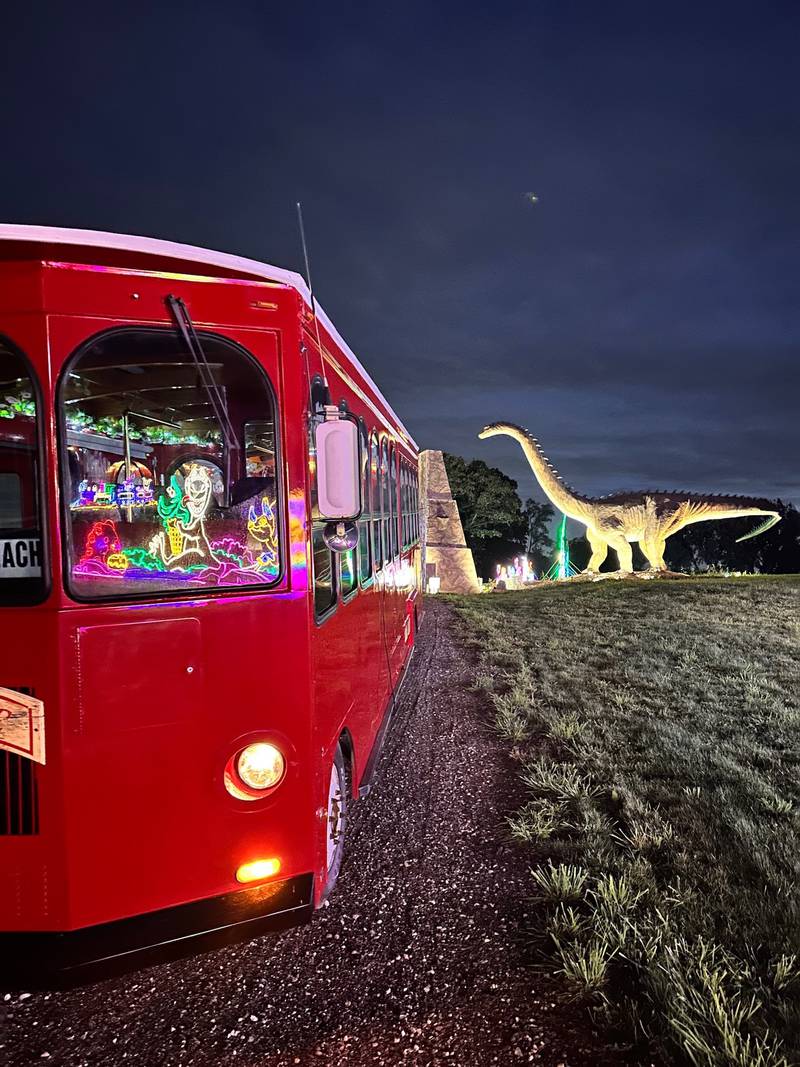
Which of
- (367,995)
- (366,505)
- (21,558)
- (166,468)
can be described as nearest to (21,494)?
(21,558)

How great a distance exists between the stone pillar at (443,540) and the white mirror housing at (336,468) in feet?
74.4

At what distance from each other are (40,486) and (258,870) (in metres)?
1.71

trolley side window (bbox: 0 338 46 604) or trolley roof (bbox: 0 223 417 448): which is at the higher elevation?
trolley roof (bbox: 0 223 417 448)

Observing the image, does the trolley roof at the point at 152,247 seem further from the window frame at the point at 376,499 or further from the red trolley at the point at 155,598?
the window frame at the point at 376,499

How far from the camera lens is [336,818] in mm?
3143

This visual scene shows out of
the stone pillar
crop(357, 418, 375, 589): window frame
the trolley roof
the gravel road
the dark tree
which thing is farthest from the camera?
the dark tree

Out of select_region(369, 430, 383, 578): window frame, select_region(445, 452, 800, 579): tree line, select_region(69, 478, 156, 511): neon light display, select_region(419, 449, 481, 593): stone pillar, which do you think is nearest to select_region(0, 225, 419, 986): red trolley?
select_region(69, 478, 156, 511): neon light display

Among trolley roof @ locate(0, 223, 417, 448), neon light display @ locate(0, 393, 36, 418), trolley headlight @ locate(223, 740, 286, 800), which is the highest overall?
trolley roof @ locate(0, 223, 417, 448)

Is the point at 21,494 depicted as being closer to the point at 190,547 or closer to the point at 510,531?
the point at 190,547

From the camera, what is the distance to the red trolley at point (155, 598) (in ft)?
6.58

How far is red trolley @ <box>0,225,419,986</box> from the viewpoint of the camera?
201 centimetres

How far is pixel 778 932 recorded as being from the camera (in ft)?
8.74

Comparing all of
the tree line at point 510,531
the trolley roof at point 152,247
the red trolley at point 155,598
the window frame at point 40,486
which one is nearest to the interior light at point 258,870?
the red trolley at point 155,598

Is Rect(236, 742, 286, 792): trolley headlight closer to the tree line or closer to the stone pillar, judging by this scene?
the stone pillar
